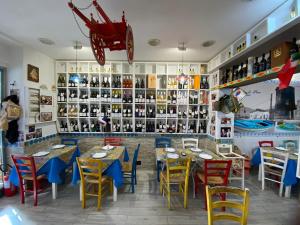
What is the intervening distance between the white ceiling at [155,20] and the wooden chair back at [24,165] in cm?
198

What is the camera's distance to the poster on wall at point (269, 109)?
14.1 feet

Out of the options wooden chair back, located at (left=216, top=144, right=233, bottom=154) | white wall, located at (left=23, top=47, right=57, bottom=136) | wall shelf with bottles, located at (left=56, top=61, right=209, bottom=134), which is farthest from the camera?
wall shelf with bottles, located at (left=56, top=61, right=209, bottom=134)

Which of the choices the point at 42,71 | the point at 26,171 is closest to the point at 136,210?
the point at 26,171

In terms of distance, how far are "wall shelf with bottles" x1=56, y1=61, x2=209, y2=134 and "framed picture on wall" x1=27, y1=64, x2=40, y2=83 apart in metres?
0.68

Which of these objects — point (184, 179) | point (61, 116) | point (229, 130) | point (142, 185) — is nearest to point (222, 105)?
point (229, 130)

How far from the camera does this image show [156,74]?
446 cm

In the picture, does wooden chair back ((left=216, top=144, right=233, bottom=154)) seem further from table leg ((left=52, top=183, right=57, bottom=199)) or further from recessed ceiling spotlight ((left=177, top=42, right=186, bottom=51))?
table leg ((left=52, top=183, right=57, bottom=199))

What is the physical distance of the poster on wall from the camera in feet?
14.1

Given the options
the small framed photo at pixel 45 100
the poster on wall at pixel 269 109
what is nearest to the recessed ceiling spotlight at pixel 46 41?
the small framed photo at pixel 45 100

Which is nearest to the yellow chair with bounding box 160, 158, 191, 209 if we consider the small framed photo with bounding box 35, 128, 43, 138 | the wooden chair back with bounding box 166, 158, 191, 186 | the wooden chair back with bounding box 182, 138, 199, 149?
the wooden chair back with bounding box 166, 158, 191, 186

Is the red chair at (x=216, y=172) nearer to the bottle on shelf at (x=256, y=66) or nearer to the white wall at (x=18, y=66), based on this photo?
the bottle on shelf at (x=256, y=66)

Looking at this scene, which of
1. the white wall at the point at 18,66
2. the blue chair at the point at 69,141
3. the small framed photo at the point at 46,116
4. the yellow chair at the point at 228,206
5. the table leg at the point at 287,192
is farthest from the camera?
the blue chair at the point at 69,141

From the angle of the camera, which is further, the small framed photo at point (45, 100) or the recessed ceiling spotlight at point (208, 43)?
the small framed photo at point (45, 100)

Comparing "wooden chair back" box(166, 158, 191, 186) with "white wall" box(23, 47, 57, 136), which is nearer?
"wooden chair back" box(166, 158, 191, 186)
